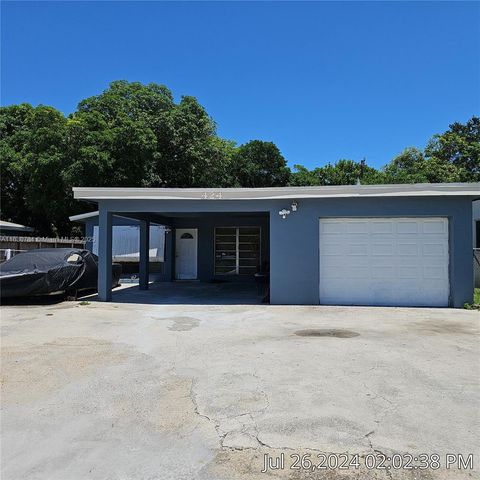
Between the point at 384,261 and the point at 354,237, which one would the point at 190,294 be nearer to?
the point at 354,237

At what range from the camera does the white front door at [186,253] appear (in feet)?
62.6

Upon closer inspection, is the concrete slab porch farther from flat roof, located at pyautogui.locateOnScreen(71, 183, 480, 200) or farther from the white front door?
flat roof, located at pyautogui.locateOnScreen(71, 183, 480, 200)

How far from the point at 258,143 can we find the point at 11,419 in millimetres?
31587

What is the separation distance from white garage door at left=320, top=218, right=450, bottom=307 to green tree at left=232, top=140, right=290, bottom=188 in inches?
849

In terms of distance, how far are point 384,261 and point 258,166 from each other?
2291 cm

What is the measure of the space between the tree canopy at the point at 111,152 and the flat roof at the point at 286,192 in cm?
1042

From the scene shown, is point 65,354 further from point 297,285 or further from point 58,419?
point 297,285

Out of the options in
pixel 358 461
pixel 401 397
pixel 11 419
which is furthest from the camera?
pixel 401 397

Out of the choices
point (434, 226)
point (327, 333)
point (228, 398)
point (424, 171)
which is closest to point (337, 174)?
point (424, 171)

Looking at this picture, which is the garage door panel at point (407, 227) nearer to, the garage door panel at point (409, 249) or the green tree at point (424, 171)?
the garage door panel at point (409, 249)

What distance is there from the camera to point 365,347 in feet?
23.1

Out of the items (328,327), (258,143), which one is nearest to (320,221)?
(328,327)

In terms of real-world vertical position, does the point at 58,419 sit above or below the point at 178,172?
below

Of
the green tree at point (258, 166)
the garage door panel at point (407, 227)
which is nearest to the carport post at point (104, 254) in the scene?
the garage door panel at point (407, 227)
